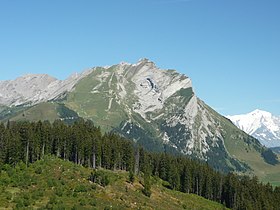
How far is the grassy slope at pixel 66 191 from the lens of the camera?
85.7 m

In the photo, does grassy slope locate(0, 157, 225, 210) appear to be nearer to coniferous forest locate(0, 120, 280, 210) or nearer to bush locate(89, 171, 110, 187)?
bush locate(89, 171, 110, 187)

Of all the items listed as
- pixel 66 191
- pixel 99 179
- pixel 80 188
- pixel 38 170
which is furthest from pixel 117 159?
pixel 66 191

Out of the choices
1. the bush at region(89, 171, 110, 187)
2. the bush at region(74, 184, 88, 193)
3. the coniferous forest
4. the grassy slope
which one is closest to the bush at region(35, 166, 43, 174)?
the grassy slope

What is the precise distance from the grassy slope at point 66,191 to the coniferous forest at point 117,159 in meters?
6.94

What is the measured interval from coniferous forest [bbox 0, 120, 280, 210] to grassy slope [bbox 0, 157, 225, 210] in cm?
694

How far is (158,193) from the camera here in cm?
12900

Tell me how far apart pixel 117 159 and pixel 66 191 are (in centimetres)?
5878

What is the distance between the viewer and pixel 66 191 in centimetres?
9488

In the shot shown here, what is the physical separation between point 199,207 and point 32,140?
57.8 m

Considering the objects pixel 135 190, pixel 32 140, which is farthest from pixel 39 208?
pixel 32 140

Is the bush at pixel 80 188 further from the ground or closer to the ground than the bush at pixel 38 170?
closer to the ground

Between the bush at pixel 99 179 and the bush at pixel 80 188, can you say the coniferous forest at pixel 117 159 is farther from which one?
the bush at pixel 80 188

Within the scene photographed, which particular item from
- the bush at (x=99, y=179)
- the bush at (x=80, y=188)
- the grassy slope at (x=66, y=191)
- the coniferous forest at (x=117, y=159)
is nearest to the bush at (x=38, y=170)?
the grassy slope at (x=66, y=191)

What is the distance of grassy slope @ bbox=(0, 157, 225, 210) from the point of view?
85688 millimetres
